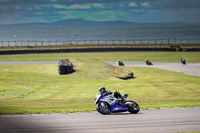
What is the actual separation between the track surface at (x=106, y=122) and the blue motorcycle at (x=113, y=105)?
300 mm

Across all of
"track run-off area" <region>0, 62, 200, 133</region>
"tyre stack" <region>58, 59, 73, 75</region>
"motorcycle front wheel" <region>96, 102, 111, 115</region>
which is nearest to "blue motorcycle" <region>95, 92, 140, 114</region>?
"motorcycle front wheel" <region>96, 102, 111, 115</region>

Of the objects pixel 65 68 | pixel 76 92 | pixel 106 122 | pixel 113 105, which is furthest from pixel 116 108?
pixel 65 68

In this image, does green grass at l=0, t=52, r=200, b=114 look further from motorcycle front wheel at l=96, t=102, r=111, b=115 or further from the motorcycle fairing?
the motorcycle fairing

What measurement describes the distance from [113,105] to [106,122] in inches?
89.3

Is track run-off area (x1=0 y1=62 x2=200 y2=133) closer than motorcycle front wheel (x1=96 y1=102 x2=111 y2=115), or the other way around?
track run-off area (x1=0 y1=62 x2=200 y2=133)

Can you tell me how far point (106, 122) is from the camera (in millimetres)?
14844

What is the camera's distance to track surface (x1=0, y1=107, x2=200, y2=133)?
43.8 ft

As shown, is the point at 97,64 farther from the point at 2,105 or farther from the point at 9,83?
the point at 2,105

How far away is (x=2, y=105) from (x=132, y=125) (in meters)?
10.7

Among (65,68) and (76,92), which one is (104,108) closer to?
(76,92)

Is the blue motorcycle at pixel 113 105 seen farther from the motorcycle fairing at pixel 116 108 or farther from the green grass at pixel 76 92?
the green grass at pixel 76 92

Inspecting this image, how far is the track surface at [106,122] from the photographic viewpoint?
13.3m

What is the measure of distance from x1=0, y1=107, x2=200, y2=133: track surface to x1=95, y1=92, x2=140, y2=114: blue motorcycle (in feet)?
0.98

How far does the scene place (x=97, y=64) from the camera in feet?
156
